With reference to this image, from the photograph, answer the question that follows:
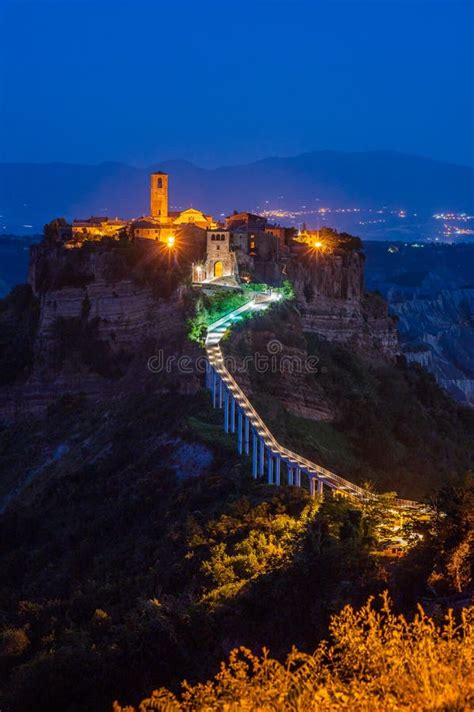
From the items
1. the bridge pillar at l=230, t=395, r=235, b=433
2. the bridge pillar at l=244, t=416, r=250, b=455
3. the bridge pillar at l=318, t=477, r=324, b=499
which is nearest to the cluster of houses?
the bridge pillar at l=230, t=395, r=235, b=433

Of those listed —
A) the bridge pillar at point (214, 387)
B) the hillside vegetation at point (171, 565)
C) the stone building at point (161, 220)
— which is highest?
the stone building at point (161, 220)

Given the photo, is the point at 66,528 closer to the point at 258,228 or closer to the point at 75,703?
the point at 75,703

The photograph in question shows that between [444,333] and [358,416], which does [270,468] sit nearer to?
[358,416]

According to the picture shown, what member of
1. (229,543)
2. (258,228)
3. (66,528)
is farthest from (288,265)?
(229,543)

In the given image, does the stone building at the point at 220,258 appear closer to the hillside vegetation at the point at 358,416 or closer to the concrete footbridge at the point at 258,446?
the hillside vegetation at the point at 358,416

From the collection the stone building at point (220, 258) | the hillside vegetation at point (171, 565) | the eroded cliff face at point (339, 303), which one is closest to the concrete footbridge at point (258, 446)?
the hillside vegetation at point (171, 565)

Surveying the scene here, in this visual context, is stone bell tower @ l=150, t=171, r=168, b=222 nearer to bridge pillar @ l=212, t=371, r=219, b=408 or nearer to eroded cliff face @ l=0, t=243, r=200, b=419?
eroded cliff face @ l=0, t=243, r=200, b=419
